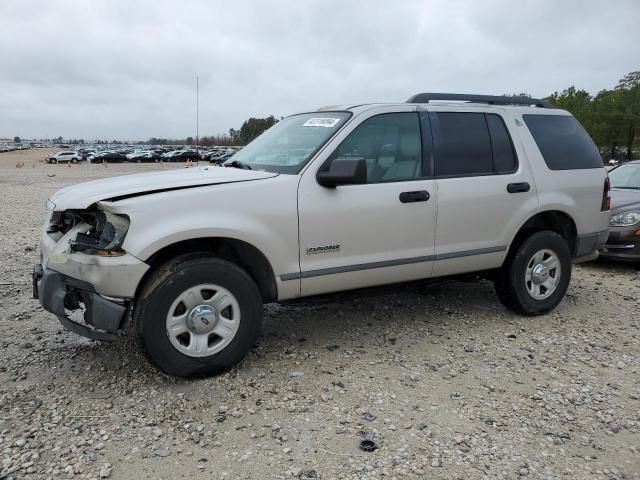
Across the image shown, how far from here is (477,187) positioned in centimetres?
452

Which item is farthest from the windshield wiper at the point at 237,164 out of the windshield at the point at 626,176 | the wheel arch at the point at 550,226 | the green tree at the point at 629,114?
the green tree at the point at 629,114

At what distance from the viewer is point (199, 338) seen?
11.7 feet

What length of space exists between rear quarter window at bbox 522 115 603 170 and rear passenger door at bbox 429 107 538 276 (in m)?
0.28

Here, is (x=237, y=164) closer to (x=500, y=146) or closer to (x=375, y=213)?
(x=375, y=213)

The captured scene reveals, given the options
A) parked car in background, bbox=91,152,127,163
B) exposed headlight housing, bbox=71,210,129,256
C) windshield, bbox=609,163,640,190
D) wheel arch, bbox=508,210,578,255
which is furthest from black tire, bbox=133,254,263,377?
parked car in background, bbox=91,152,127,163

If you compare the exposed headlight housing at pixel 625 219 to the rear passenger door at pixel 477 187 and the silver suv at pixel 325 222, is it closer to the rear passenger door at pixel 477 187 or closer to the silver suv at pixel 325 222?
the silver suv at pixel 325 222

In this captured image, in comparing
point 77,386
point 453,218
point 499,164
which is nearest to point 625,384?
point 453,218

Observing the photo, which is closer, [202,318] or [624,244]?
[202,318]

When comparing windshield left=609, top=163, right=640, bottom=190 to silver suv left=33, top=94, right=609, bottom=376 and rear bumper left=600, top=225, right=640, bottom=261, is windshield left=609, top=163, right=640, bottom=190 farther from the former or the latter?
silver suv left=33, top=94, right=609, bottom=376

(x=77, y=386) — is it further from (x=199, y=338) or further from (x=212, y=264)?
(x=212, y=264)

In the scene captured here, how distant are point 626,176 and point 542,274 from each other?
14.7ft

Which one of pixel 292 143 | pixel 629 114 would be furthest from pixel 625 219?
pixel 629 114

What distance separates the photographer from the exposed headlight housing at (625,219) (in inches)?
273

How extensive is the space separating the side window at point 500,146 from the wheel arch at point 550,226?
514mm
